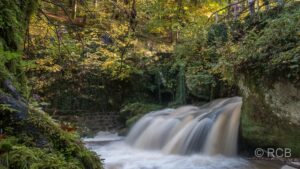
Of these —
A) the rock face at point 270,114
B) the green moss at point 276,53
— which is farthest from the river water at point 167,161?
the green moss at point 276,53

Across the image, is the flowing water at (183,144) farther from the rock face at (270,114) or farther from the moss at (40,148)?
the moss at (40,148)

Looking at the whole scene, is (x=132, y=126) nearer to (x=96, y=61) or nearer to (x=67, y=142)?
(x=96, y=61)

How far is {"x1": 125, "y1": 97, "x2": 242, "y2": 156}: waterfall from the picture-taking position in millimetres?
6949

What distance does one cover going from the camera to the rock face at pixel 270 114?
548cm

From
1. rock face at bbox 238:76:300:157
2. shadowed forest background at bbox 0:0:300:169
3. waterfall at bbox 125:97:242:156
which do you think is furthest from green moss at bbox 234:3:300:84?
waterfall at bbox 125:97:242:156

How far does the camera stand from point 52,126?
5.67 feet

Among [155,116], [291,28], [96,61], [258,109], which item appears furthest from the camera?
[96,61]

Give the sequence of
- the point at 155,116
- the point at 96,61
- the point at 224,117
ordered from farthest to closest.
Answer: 1. the point at 96,61
2. the point at 155,116
3. the point at 224,117

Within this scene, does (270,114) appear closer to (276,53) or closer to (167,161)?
(276,53)

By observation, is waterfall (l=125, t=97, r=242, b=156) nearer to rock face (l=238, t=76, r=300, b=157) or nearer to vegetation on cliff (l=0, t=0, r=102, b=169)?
rock face (l=238, t=76, r=300, b=157)

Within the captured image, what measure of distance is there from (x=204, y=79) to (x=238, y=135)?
11.2 ft

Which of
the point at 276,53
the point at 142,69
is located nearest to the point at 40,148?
the point at 276,53

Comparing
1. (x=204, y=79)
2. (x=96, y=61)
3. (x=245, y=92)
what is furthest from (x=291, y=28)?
(x=96, y=61)

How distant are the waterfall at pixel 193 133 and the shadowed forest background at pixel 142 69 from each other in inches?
18.5
